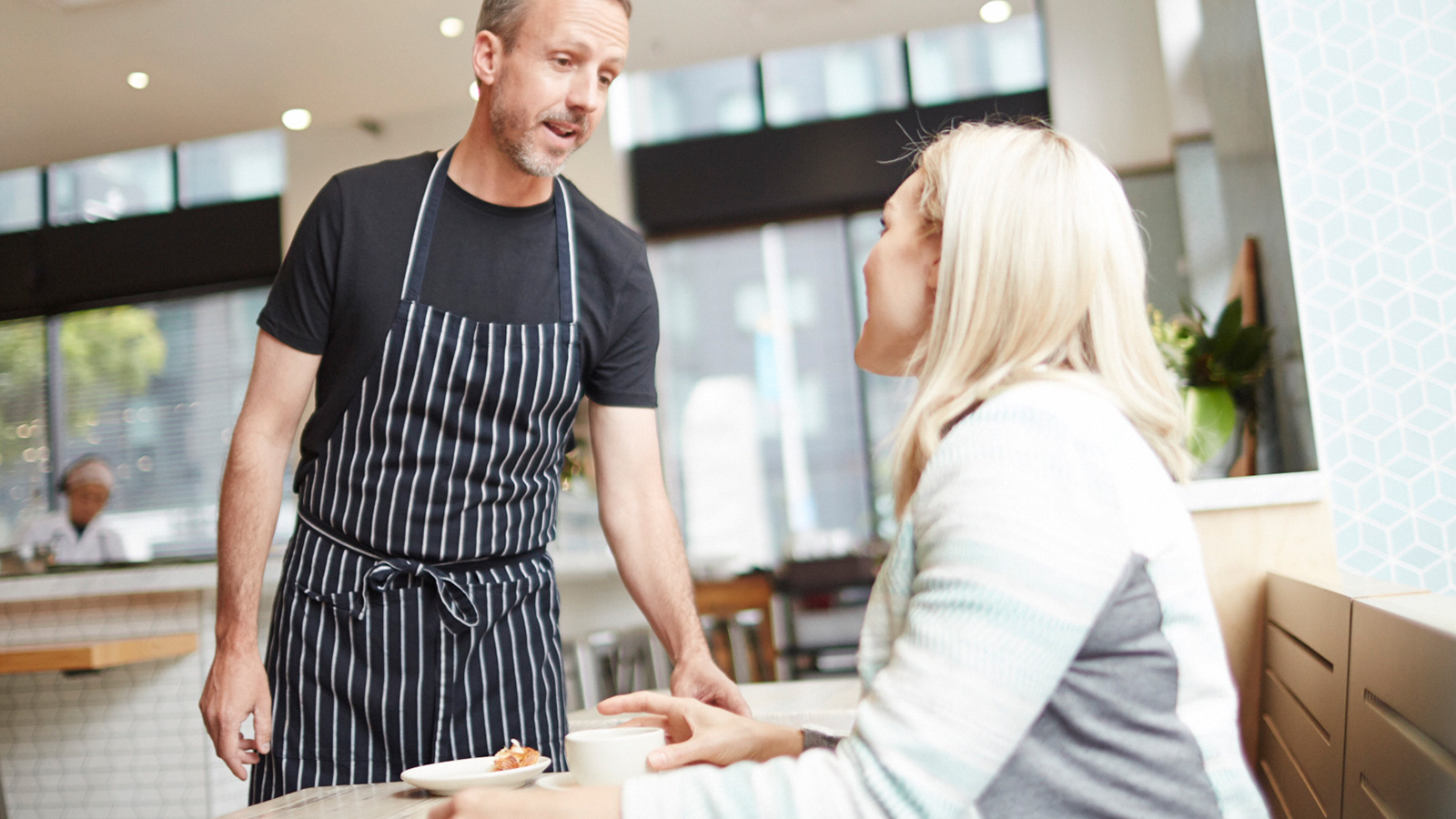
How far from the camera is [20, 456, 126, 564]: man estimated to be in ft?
16.6

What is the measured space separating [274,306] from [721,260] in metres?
6.14

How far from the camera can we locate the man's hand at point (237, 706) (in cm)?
127

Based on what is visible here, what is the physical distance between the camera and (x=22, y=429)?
298 inches

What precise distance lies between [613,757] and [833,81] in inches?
266

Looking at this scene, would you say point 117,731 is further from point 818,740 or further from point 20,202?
point 20,202

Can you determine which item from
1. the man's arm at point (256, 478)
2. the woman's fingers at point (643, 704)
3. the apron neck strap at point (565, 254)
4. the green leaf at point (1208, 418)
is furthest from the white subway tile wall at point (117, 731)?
the green leaf at point (1208, 418)

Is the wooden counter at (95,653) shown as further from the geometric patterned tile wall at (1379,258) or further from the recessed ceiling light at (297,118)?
the recessed ceiling light at (297,118)

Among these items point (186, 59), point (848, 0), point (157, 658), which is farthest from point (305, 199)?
point (157, 658)

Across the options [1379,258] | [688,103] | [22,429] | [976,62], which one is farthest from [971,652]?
[22,429]

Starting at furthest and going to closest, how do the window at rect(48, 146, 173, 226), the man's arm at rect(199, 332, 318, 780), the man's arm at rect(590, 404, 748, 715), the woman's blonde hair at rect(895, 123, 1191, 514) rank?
the window at rect(48, 146, 173, 226)
the man's arm at rect(590, 404, 748, 715)
the man's arm at rect(199, 332, 318, 780)
the woman's blonde hair at rect(895, 123, 1191, 514)

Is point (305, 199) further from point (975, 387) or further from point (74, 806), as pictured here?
point (975, 387)

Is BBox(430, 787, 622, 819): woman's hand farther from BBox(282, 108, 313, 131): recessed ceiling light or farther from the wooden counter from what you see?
BBox(282, 108, 313, 131): recessed ceiling light

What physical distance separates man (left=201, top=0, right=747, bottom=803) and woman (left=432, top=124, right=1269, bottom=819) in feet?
1.82

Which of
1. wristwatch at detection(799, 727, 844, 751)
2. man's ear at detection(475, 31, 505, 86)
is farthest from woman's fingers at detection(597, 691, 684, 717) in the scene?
man's ear at detection(475, 31, 505, 86)
